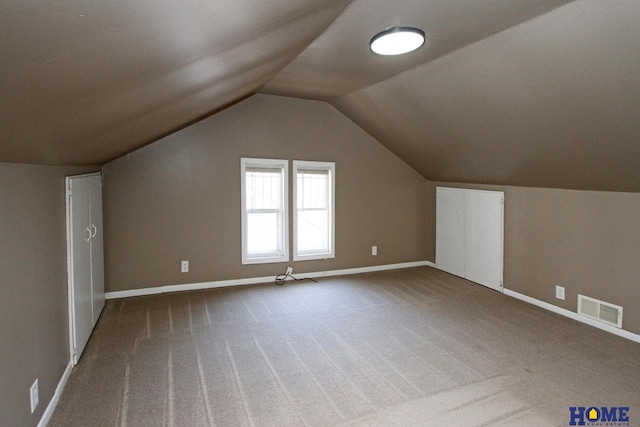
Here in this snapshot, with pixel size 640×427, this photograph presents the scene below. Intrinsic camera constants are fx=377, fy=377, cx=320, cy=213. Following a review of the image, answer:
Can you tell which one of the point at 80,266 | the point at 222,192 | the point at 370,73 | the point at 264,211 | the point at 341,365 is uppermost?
the point at 370,73

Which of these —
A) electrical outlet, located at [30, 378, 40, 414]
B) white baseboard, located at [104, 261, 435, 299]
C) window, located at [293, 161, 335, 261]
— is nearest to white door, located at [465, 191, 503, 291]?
white baseboard, located at [104, 261, 435, 299]

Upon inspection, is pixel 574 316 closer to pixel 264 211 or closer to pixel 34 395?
pixel 264 211

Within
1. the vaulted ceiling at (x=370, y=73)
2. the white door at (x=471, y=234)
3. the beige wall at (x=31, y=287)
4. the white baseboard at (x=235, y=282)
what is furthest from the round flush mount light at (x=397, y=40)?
the white baseboard at (x=235, y=282)

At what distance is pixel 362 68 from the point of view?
12.0ft

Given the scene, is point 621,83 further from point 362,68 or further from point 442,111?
point 362,68

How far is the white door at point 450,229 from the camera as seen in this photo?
5.51m

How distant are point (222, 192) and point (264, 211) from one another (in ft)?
2.06

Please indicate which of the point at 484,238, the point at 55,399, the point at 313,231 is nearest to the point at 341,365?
the point at 55,399

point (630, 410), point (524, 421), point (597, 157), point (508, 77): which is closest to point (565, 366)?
point (630, 410)

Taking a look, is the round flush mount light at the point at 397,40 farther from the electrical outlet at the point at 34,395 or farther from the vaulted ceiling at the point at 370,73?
the electrical outlet at the point at 34,395

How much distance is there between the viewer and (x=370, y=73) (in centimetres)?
380

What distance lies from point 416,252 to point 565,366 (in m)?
3.36

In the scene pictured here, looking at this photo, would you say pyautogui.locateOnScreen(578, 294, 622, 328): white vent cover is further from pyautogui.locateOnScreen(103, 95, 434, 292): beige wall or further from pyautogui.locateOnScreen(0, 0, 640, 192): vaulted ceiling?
pyautogui.locateOnScreen(103, 95, 434, 292): beige wall

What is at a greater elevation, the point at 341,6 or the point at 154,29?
the point at 341,6
